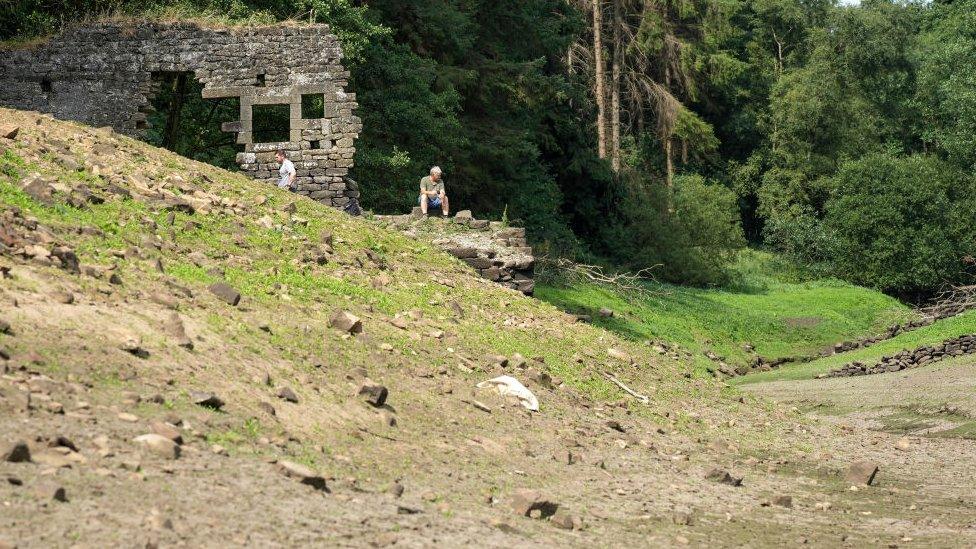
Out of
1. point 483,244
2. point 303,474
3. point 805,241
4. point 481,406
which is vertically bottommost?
point 805,241

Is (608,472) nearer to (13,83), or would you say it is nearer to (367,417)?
(367,417)

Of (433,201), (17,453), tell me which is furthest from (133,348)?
(433,201)

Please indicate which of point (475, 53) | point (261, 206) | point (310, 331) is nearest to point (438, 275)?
point (261, 206)

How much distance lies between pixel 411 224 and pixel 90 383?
13222 millimetres

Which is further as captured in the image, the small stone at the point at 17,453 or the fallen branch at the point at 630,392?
the fallen branch at the point at 630,392

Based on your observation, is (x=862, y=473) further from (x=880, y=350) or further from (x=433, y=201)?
(x=880, y=350)

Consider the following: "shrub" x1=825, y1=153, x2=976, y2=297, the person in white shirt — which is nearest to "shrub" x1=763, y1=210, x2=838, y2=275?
"shrub" x1=825, y1=153, x2=976, y2=297

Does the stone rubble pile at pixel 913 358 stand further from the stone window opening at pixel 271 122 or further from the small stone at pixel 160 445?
the small stone at pixel 160 445

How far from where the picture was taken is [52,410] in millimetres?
9656

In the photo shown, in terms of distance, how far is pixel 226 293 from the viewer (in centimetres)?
1436

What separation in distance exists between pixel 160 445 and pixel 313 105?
835 inches

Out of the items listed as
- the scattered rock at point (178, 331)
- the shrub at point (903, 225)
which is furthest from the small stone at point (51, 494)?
the shrub at point (903, 225)

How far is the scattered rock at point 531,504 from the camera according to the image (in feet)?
34.4

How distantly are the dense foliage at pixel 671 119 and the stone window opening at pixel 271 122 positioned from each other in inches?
57.8
